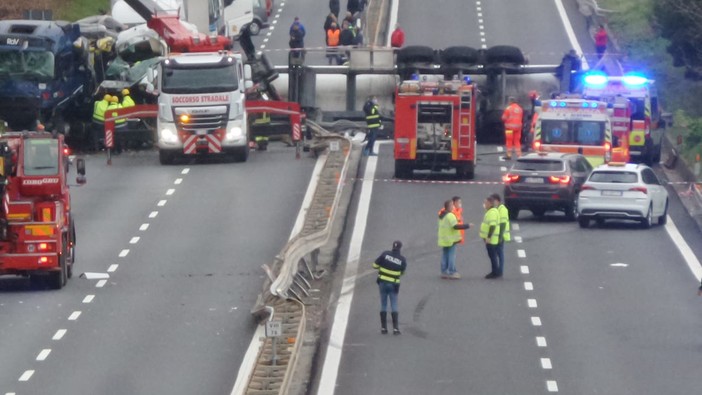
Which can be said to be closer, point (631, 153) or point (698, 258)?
point (698, 258)

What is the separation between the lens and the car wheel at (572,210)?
38344 millimetres

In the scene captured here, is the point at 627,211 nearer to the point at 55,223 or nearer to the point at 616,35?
the point at 55,223

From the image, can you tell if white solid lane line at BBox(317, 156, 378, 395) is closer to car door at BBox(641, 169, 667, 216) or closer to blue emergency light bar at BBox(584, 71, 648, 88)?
car door at BBox(641, 169, 667, 216)

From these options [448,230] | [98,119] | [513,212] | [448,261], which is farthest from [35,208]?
[98,119]

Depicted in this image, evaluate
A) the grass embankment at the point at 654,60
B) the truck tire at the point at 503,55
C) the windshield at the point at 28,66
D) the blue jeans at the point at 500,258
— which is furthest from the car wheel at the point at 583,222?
the windshield at the point at 28,66

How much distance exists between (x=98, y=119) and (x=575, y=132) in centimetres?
1301

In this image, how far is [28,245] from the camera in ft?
98.7

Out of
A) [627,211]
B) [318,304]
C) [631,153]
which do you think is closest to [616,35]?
[631,153]

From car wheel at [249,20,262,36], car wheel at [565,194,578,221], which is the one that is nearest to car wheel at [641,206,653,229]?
car wheel at [565,194,578,221]

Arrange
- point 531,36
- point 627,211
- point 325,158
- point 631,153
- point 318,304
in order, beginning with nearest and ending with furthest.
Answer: point 318,304, point 627,211, point 325,158, point 631,153, point 531,36

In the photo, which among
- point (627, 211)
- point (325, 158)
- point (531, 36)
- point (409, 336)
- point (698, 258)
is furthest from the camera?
point (531, 36)

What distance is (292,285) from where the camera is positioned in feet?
98.8

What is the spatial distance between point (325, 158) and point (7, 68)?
28.3ft

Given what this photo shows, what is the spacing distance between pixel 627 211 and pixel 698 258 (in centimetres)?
312
